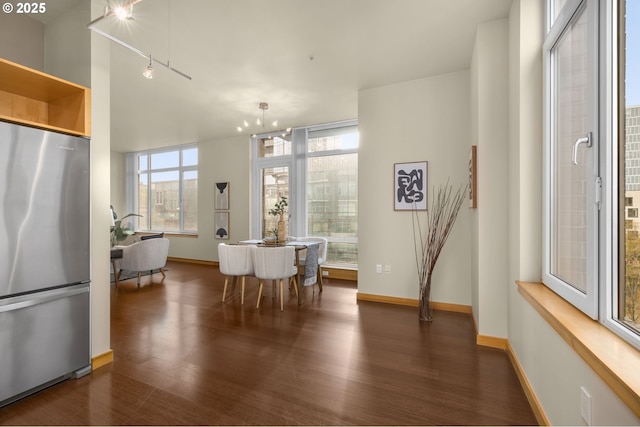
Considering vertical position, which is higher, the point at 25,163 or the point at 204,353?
the point at 25,163

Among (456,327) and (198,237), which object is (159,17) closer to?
(456,327)

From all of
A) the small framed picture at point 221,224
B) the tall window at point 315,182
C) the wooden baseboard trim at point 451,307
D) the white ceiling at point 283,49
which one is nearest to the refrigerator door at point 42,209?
the white ceiling at point 283,49

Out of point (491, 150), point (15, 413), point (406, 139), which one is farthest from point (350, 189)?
point (15, 413)

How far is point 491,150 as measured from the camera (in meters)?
2.70

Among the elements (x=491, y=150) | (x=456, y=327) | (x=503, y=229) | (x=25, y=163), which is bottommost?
(x=456, y=327)

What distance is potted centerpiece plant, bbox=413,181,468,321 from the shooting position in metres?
3.48

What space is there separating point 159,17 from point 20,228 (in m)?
2.05

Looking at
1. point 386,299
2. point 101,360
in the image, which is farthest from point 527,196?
point 101,360

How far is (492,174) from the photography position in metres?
2.72

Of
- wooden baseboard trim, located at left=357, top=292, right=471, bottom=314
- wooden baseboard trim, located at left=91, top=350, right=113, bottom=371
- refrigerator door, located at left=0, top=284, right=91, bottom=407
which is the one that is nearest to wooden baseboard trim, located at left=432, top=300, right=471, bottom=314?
wooden baseboard trim, located at left=357, top=292, right=471, bottom=314

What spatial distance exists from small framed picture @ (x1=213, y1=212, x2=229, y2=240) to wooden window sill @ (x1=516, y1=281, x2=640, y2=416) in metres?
6.34

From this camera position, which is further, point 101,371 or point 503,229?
point 503,229

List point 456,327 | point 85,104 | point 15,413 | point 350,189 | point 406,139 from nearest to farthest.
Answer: point 15,413 < point 85,104 < point 456,327 < point 406,139 < point 350,189

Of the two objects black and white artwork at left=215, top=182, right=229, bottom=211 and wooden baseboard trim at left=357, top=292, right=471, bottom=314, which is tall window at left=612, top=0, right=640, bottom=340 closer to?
wooden baseboard trim at left=357, top=292, right=471, bottom=314
